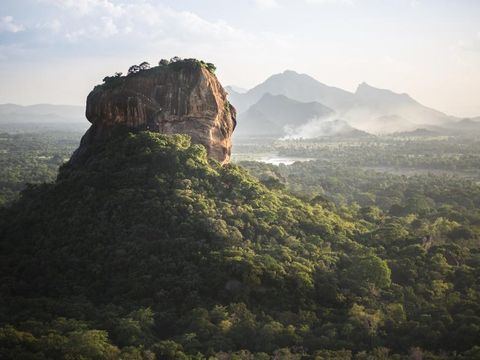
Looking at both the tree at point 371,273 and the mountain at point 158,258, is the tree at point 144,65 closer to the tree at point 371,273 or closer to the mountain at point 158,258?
the mountain at point 158,258

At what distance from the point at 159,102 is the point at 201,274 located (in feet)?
68.1

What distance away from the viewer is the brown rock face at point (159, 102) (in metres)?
46.5

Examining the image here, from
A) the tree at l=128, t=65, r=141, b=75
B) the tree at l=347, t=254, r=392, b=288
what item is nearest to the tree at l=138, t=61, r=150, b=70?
the tree at l=128, t=65, r=141, b=75

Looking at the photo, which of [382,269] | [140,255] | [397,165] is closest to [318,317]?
[382,269]

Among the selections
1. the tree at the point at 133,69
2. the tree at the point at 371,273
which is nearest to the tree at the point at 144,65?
the tree at the point at 133,69

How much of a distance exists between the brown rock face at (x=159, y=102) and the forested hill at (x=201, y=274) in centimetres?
229

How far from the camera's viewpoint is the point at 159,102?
46.7m

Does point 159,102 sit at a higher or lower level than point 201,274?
higher

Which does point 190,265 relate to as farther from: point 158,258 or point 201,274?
point 158,258

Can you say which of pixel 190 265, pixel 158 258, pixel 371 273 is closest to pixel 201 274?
pixel 190 265

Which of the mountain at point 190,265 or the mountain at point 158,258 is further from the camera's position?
the mountain at point 158,258

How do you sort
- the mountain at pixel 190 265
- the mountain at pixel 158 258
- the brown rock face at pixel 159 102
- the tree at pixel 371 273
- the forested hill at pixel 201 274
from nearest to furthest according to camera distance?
the forested hill at pixel 201 274 < the mountain at pixel 190 265 < the mountain at pixel 158 258 < the tree at pixel 371 273 < the brown rock face at pixel 159 102

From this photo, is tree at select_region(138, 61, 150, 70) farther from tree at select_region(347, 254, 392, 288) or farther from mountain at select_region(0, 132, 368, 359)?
tree at select_region(347, 254, 392, 288)

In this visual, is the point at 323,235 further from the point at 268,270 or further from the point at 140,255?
the point at 140,255
